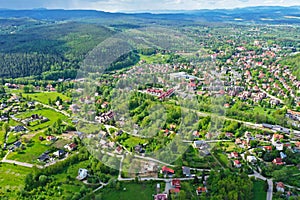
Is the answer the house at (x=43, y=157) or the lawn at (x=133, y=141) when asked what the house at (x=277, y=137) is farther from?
the house at (x=43, y=157)

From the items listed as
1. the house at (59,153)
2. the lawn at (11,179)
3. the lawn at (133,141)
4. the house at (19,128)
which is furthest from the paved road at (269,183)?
the house at (19,128)

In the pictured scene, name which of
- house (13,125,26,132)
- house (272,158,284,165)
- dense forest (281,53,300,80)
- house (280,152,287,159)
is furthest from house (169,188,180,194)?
dense forest (281,53,300,80)

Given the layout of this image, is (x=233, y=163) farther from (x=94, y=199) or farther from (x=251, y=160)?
(x=94, y=199)

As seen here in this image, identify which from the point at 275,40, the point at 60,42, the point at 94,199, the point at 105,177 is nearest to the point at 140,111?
the point at 105,177

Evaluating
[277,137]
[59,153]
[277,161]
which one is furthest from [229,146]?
[59,153]

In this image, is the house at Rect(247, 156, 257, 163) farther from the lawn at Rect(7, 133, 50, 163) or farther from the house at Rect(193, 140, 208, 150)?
the lawn at Rect(7, 133, 50, 163)
